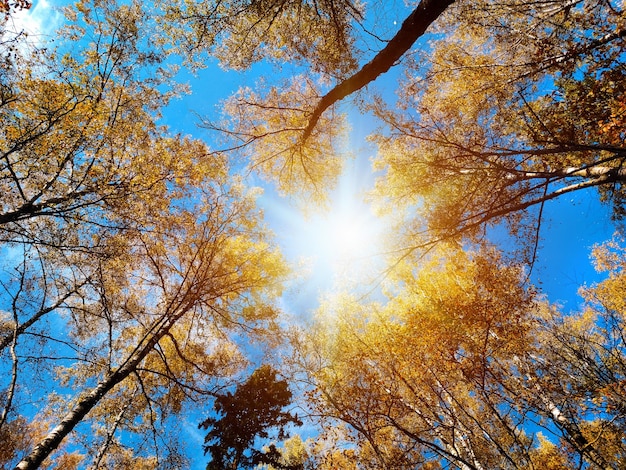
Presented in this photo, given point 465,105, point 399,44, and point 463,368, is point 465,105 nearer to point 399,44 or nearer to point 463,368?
point 399,44

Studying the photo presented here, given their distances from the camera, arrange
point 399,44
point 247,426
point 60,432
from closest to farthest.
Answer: point 60,432
point 399,44
point 247,426

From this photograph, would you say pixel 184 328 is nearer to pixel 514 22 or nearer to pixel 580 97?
pixel 580 97

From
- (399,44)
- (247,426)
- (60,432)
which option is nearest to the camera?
(60,432)

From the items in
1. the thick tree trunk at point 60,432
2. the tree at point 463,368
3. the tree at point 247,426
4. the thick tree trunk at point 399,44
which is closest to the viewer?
the thick tree trunk at point 60,432

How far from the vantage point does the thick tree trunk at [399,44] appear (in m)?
3.89

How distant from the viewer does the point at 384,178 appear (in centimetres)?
859

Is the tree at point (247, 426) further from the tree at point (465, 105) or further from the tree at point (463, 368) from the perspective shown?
the tree at point (465, 105)

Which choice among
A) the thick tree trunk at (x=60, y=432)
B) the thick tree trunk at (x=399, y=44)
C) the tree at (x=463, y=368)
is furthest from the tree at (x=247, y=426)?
the thick tree trunk at (x=399, y=44)

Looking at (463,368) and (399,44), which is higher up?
(399,44)

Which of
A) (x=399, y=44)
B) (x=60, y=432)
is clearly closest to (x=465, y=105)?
(x=399, y=44)

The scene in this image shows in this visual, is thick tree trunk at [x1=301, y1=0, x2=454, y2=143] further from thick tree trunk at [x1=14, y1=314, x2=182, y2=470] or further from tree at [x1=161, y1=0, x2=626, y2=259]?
thick tree trunk at [x1=14, y1=314, x2=182, y2=470]

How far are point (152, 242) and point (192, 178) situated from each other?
1822mm

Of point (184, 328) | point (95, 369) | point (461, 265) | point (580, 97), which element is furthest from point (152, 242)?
point (461, 265)

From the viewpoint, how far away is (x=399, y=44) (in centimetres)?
429
